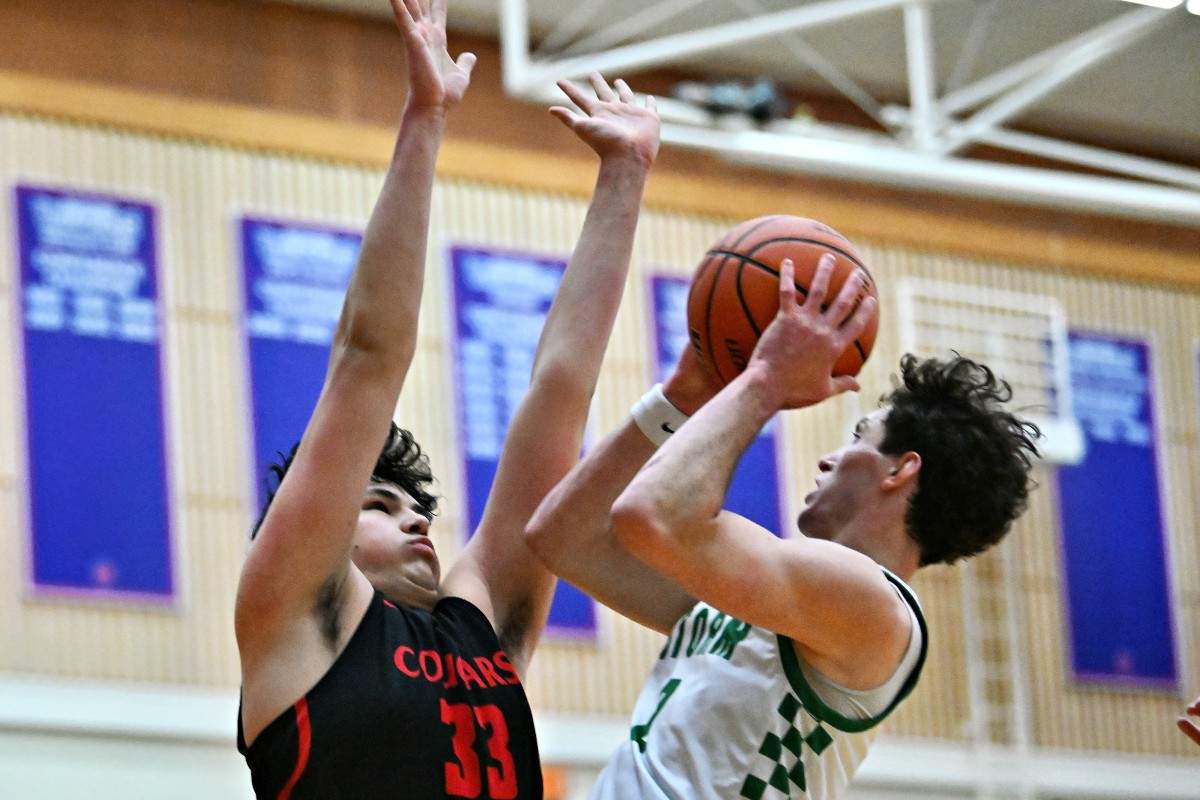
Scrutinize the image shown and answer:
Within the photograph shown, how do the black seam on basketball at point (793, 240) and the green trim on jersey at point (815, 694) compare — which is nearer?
the green trim on jersey at point (815, 694)

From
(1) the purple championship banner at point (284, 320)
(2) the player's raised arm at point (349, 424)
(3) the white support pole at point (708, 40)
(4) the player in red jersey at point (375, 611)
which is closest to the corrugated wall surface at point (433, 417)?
(1) the purple championship banner at point (284, 320)

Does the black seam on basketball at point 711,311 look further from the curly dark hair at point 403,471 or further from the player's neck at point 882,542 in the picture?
the curly dark hair at point 403,471

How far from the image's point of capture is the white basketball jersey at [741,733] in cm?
421

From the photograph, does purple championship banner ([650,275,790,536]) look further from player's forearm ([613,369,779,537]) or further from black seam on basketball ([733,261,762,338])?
player's forearm ([613,369,779,537])

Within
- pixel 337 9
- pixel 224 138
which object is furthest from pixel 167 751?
pixel 337 9

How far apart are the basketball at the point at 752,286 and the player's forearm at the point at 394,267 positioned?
842 mm

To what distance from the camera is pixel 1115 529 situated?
1441 cm

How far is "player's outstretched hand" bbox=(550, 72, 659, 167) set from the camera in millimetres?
4891

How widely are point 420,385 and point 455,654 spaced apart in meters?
8.38

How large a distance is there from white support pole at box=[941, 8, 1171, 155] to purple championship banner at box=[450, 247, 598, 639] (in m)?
3.10

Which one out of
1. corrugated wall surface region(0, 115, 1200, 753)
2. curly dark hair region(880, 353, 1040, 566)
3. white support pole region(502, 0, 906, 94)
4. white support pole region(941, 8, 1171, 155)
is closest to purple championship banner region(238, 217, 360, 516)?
corrugated wall surface region(0, 115, 1200, 753)

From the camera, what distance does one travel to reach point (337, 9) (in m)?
13.7

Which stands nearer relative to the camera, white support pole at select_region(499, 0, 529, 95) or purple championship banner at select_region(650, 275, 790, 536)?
white support pole at select_region(499, 0, 529, 95)

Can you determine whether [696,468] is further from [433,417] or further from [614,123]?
[433,417]
